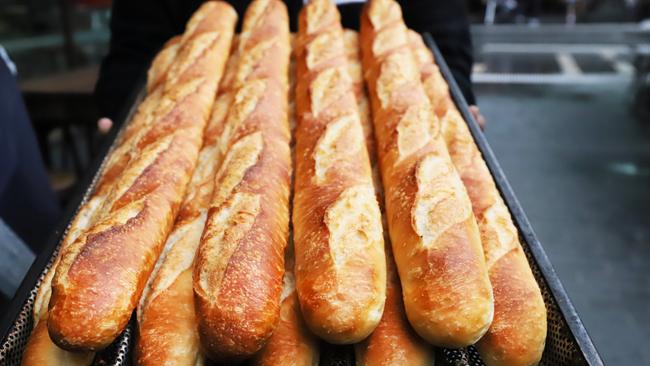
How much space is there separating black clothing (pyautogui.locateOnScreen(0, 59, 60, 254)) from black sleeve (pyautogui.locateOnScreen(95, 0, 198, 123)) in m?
0.39

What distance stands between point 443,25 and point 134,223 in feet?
6.13

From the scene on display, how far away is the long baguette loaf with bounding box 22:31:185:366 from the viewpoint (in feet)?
3.26

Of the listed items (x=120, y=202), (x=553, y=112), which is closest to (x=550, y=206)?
(x=553, y=112)

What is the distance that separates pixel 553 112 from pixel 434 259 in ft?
19.7

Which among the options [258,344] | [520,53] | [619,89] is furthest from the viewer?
[520,53]

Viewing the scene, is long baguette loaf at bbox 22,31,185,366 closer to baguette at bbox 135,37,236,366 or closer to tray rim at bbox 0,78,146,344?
tray rim at bbox 0,78,146,344

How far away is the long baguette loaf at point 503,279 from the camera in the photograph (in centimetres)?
99

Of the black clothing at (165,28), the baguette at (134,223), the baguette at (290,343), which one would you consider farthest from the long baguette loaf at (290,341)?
the black clothing at (165,28)

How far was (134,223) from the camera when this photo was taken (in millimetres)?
1146

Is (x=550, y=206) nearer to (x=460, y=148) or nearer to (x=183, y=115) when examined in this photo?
(x=460, y=148)

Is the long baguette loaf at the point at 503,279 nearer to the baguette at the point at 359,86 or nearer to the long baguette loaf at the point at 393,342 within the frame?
the long baguette loaf at the point at 393,342

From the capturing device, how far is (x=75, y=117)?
3.96 meters

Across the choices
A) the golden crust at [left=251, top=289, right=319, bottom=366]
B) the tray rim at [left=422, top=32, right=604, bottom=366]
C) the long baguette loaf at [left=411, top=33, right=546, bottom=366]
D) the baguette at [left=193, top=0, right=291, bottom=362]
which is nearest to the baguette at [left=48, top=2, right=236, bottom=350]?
the baguette at [left=193, top=0, right=291, bottom=362]

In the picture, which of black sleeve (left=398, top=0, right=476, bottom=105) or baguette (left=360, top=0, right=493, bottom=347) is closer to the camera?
baguette (left=360, top=0, right=493, bottom=347)
